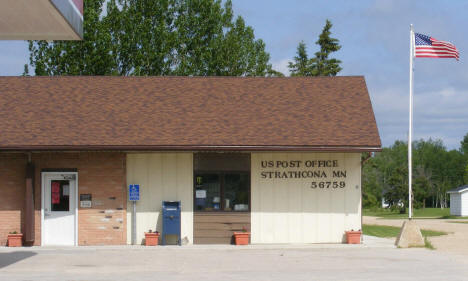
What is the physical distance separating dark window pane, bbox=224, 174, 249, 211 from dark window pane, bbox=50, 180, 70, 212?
15.7 feet

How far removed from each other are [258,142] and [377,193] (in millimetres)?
77464

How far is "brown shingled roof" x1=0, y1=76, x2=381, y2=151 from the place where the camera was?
19.4 m

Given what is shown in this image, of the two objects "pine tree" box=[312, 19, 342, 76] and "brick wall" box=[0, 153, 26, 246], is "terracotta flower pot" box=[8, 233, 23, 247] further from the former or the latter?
"pine tree" box=[312, 19, 342, 76]

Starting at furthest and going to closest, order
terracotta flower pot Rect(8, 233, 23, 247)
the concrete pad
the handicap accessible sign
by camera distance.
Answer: the handicap accessible sign → terracotta flower pot Rect(8, 233, 23, 247) → the concrete pad

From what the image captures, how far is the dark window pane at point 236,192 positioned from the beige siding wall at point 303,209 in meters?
0.22

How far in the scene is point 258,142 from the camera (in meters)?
19.4

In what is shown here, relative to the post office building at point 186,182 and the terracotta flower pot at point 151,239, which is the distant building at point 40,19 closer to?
the post office building at point 186,182

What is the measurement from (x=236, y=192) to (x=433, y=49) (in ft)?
24.6

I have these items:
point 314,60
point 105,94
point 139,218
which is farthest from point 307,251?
point 314,60

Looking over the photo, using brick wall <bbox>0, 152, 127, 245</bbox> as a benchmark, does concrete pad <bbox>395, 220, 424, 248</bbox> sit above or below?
below

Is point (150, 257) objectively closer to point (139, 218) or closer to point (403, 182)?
point (139, 218)

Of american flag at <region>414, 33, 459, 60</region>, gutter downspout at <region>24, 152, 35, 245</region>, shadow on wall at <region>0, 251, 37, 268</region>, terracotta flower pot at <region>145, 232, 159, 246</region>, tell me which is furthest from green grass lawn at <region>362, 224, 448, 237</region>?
shadow on wall at <region>0, 251, 37, 268</region>

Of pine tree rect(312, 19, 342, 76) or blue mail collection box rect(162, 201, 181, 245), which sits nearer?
blue mail collection box rect(162, 201, 181, 245)

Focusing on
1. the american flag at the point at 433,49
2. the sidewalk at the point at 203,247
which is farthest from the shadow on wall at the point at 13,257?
the american flag at the point at 433,49
